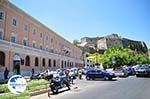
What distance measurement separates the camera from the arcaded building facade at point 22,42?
37531mm

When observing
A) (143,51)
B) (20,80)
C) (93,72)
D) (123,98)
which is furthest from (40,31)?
(143,51)

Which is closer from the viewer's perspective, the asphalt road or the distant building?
the asphalt road

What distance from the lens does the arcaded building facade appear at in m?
37.5

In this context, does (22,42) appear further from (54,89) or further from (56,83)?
(54,89)

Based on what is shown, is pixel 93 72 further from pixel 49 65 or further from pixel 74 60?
pixel 74 60

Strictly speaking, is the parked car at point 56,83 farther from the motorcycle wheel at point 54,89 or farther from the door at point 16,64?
the door at point 16,64

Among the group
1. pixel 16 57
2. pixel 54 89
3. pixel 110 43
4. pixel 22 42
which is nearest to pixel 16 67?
pixel 16 57

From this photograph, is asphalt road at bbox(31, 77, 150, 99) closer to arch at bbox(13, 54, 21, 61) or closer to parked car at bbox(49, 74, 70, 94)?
parked car at bbox(49, 74, 70, 94)

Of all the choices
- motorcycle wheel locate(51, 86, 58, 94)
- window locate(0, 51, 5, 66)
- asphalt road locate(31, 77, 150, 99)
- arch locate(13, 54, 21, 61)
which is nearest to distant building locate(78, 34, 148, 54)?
arch locate(13, 54, 21, 61)

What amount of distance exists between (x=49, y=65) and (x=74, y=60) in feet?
92.8

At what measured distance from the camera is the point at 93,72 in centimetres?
3556

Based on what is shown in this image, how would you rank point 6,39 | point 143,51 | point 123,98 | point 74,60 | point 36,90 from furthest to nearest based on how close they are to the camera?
1. point 143,51
2. point 74,60
3. point 6,39
4. point 36,90
5. point 123,98

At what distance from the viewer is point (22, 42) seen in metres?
44.2

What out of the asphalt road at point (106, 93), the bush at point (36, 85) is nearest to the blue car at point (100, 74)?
the asphalt road at point (106, 93)
